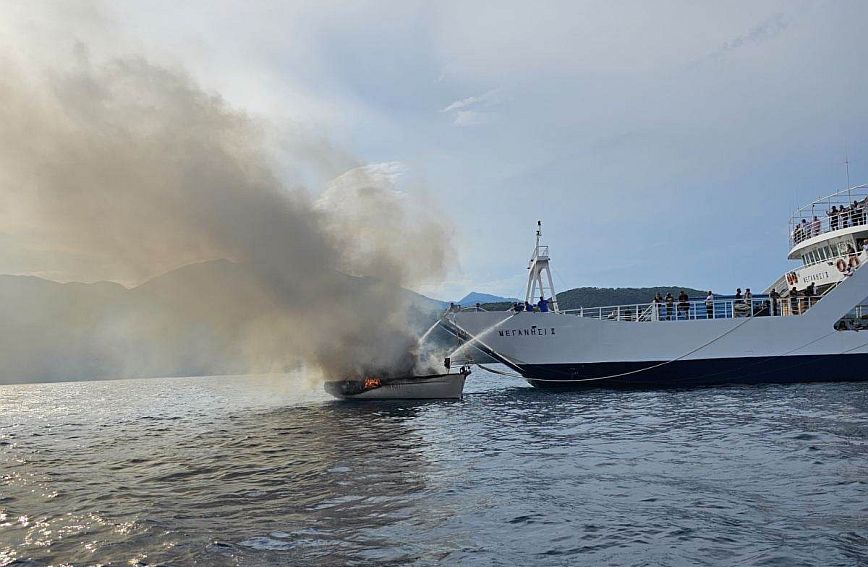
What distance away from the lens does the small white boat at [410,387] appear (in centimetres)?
3675

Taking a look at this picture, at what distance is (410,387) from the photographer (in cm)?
3716

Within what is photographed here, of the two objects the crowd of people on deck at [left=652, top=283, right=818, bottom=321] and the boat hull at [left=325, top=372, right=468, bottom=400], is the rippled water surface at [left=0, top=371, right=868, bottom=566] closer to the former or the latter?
the boat hull at [left=325, top=372, right=468, bottom=400]

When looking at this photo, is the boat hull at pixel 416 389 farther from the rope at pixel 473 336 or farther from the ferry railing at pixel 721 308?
the ferry railing at pixel 721 308

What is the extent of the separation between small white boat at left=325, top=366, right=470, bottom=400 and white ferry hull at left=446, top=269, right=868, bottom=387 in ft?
17.1

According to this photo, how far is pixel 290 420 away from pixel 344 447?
35.9 ft

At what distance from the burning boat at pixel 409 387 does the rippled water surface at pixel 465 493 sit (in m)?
10.3

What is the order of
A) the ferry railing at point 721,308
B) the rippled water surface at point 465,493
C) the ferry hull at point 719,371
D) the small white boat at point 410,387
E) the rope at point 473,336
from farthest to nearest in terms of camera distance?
the rope at point 473,336, the ferry railing at point 721,308, the ferry hull at point 719,371, the small white boat at point 410,387, the rippled water surface at point 465,493

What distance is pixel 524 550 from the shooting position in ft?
31.4

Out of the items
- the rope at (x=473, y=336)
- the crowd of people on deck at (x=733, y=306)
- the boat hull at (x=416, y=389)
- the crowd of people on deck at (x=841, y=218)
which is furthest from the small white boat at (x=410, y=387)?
the crowd of people on deck at (x=841, y=218)

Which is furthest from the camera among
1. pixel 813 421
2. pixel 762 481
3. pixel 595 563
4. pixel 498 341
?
pixel 498 341

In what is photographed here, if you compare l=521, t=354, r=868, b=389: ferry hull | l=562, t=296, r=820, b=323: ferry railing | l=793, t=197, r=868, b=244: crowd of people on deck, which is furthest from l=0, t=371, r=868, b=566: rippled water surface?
l=793, t=197, r=868, b=244: crowd of people on deck

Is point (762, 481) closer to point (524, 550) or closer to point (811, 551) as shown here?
point (811, 551)

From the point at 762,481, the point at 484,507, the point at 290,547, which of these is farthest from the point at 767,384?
the point at 290,547

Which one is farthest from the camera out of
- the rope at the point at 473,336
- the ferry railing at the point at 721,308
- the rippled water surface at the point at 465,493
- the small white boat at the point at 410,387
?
the rope at the point at 473,336
